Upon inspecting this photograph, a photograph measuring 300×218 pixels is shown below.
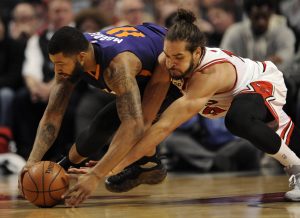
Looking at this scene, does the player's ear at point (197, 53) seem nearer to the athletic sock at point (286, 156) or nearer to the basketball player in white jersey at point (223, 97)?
the basketball player in white jersey at point (223, 97)

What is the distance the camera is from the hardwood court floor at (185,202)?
438cm

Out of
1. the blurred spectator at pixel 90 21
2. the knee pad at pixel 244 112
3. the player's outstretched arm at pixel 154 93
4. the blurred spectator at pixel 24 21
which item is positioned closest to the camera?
the knee pad at pixel 244 112

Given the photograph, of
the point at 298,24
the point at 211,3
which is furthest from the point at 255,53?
the point at 211,3

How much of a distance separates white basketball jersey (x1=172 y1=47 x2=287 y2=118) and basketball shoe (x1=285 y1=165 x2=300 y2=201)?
0.53 meters

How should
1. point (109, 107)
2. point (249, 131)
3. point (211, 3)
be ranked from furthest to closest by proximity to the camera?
1. point (211, 3)
2. point (109, 107)
3. point (249, 131)

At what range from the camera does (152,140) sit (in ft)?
15.2

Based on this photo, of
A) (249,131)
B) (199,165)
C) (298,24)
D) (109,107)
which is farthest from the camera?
(298,24)

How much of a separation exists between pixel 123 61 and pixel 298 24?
4960 mm

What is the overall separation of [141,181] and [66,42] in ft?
4.91

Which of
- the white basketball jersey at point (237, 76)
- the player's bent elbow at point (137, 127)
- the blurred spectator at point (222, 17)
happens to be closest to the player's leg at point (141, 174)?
the white basketball jersey at point (237, 76)

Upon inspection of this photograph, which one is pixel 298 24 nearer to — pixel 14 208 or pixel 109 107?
pixel 109 107

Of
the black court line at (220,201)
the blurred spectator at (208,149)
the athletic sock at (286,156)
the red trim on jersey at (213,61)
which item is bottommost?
the blurred spectator at (208,149)

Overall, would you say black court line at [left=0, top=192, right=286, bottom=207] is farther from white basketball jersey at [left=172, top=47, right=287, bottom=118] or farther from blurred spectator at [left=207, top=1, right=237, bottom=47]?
blurred spectator at [left=207, top=1, right=237, bottom=47]

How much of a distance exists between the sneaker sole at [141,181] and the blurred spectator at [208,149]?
8.33 ft
